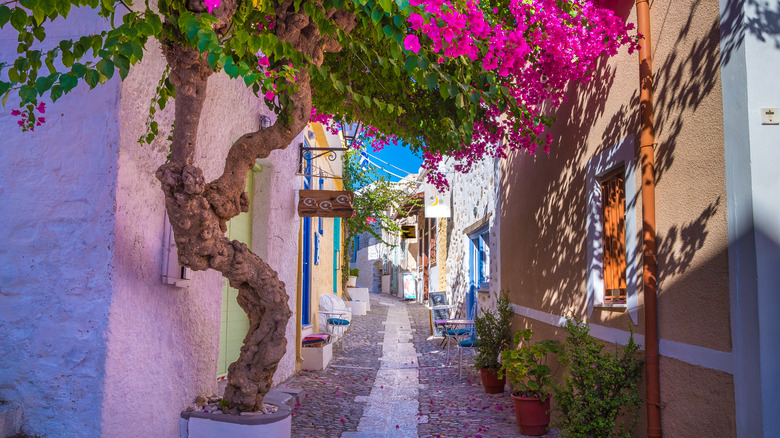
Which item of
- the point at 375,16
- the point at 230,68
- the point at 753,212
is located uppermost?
the point at 375,16

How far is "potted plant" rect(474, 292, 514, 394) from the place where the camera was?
7391 millimetres

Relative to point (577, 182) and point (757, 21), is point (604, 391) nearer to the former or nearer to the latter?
point (577, 182)

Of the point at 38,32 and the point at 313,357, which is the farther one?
the point at 313,357

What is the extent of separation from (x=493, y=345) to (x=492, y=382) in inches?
17.6

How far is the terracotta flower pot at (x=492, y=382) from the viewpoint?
24.1 ft

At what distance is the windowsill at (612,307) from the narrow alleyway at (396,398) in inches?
59.7

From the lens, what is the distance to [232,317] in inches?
273

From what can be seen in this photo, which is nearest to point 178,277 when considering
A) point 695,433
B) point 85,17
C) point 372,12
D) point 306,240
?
point 85,17

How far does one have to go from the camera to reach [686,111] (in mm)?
3381

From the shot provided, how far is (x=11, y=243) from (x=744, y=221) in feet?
12.8

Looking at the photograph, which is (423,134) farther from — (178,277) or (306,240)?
(306,240)

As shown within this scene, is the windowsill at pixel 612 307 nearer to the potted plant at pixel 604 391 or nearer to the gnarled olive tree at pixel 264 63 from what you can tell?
the potted plant at pixel 604 391

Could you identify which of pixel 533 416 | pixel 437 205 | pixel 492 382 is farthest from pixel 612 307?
pixel 437 205

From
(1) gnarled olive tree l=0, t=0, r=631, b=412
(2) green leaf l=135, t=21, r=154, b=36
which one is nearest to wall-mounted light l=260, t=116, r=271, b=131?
(1) gnarled olive tree l=0, t=0, r=631, b=412
